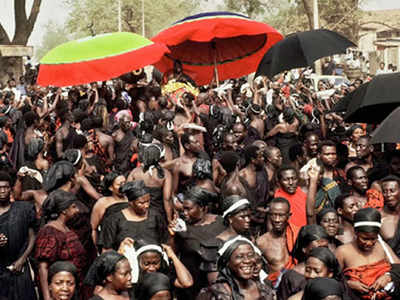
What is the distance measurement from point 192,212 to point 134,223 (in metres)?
0.54

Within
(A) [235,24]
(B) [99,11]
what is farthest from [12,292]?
(B) [99,11]

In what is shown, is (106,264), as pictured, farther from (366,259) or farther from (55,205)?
(366,259)

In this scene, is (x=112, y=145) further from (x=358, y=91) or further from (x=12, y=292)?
(x=12, y=292)

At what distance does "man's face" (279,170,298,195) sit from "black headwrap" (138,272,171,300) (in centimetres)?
265

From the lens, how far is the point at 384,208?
6594 mm

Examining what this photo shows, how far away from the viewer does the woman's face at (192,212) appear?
5.93 metres

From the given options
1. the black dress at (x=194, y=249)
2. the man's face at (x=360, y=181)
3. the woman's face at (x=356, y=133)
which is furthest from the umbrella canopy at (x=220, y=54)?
the black dress at (x=194, y=249)

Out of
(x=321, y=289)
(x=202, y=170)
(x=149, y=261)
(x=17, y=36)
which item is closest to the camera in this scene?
(x=321, y=289)

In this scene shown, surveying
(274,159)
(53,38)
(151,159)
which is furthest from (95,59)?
(53,38)

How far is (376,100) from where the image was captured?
7645 mm

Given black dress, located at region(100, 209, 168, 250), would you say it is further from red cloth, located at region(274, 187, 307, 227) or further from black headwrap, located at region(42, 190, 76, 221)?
red cloth, located at region(274, 187, 307, 227)

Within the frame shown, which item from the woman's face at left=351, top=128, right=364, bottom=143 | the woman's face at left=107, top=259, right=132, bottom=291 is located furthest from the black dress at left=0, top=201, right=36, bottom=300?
the woman's face at left=351, top=128, right=364, bottom=143

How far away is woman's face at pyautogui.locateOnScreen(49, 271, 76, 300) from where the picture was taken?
4.95m

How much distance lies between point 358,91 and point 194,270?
3389mm
